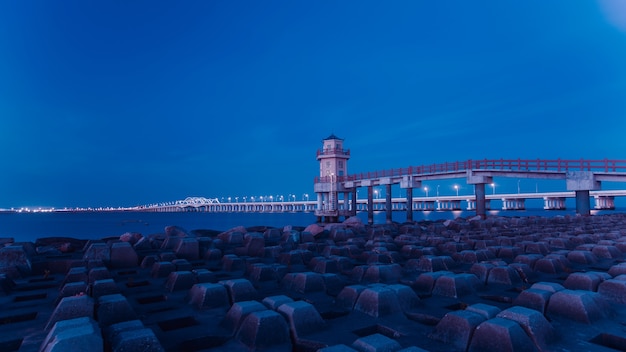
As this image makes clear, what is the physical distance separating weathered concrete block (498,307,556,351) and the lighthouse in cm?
4883

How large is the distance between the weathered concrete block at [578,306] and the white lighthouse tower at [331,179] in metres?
48.5

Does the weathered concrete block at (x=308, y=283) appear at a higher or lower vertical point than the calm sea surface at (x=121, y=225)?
higher

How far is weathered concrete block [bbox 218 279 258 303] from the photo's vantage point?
5.41 meters

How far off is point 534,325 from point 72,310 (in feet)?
17.6

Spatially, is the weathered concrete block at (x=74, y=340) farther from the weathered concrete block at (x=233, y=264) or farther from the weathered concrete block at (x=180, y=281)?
the weathered concrete block at (x=233, y=264)

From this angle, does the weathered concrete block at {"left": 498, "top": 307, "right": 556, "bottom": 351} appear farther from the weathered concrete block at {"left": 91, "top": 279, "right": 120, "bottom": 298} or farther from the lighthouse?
the lighthouse

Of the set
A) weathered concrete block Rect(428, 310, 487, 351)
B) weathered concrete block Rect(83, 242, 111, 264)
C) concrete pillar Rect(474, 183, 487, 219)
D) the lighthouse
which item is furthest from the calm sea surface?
weathered concrete block Rect(428, 310, 487, 351)

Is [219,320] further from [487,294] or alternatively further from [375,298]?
[487,294]

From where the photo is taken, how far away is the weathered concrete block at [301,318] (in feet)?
13.3

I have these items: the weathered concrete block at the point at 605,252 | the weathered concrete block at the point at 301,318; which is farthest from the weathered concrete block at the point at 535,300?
the weathered concrete block at the point at 605,252

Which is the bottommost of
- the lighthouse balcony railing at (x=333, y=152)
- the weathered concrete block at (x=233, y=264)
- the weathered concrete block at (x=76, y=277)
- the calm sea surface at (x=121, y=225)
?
the calm sea surface at (x=121, y=225)

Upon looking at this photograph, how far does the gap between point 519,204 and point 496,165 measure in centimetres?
→ 13605

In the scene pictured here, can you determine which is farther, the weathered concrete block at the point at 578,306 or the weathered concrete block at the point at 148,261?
the weathered concrete block at the point at 148,261

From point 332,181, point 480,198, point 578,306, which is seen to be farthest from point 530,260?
point 332,181
